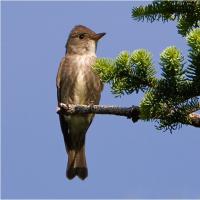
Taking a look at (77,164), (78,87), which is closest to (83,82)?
(78,87)

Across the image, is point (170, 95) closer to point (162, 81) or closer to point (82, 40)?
point (162, 81)

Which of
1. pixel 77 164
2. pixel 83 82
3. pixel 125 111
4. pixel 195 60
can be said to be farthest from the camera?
pixel 77 164

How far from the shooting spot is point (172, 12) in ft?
9.58

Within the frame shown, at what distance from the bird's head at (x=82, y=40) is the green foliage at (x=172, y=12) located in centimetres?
407

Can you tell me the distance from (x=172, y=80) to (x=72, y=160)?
508 centimetres

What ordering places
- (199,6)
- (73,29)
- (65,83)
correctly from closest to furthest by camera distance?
(199,6), (65,83), (73,29)

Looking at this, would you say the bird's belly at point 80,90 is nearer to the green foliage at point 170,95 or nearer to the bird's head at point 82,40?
the bird's head at point 82,40

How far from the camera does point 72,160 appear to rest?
7.39 meters

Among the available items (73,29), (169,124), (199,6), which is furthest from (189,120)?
(73,29)

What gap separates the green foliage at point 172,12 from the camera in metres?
2.85

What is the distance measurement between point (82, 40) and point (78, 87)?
2.88 feet

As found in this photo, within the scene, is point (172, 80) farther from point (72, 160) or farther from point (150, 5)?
point (72, 160)

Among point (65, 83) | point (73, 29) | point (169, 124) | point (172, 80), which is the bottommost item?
point (169, 124)

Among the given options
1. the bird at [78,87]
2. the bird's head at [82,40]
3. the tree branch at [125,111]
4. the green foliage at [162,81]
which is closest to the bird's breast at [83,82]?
the bird at [78,87]
